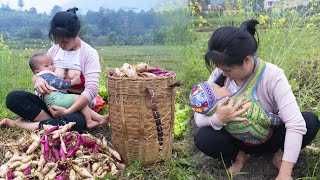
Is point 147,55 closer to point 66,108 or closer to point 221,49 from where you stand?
point 66,108

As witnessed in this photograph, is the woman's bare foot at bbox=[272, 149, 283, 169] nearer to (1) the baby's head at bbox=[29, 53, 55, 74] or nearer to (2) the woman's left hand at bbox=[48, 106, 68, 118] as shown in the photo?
(2) the woman's left hand at bbox=[48, 106, 68, 118]

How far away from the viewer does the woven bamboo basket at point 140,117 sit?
9.55ft

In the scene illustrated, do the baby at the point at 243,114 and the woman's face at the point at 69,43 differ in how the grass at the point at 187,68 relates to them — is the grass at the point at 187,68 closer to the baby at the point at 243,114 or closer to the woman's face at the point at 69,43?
the baby at the point at 243,114

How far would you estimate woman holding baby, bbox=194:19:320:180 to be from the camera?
7.70 ft

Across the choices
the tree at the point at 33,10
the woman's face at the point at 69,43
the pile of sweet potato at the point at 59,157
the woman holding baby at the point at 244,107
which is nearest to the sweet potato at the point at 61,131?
the pile of sweet potato at the point at 59,157

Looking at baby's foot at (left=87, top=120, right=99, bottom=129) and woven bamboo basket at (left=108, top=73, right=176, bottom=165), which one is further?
baby's foot at (left=87, top=120, right=99, bottom=129)

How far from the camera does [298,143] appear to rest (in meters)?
2.37

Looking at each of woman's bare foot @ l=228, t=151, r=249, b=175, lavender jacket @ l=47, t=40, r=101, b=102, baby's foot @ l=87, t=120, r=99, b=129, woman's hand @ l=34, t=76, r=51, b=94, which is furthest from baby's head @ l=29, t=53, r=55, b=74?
woman's bare foot @ l=228, t=151, r=249, b=175

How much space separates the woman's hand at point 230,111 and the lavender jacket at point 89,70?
1.27 m

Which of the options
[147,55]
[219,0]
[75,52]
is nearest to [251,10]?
[219,0]

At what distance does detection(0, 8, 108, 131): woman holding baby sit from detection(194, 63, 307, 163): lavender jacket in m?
1.24

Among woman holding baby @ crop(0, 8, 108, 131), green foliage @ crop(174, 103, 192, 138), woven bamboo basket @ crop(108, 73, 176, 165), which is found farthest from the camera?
green foliage @ crop(174, 103, 192, 138)

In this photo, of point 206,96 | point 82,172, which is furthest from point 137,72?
point 82,172

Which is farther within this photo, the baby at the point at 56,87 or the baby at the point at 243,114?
the baby at the point at 56,87
